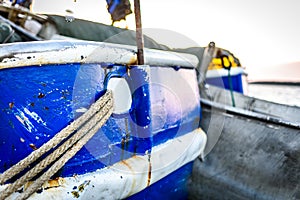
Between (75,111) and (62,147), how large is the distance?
171mm

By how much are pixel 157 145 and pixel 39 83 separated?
2.49 ft

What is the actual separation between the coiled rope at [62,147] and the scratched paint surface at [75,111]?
0.06 meters

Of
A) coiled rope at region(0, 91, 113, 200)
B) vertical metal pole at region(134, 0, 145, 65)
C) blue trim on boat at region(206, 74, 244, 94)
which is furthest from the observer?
blue trim on boat at region(206, 74, 244, 94)

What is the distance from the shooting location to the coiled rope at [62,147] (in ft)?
2.98

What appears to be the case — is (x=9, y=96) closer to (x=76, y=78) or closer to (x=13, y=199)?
(x=76, y=78)

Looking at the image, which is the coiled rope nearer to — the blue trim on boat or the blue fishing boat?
the blue fishing boat

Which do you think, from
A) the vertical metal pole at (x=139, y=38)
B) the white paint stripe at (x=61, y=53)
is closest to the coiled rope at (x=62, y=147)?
the white paint stripe at (x=61, y=53)

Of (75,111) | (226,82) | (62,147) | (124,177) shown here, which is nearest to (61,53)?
(75,111)

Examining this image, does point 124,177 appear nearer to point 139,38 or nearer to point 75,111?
point 75,111

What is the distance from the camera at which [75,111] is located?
1096 millimetres

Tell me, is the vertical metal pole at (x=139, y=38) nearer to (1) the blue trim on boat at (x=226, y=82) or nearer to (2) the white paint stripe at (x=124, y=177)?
(2) the white paint stripe at (x=124, y=177)

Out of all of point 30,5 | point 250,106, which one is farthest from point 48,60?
point 30,5

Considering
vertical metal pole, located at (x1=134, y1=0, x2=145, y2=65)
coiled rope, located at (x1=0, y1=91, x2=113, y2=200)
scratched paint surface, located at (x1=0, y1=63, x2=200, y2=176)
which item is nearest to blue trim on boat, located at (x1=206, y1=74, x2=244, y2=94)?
scratched paint surface, located at (x1=0, y1=63, x2=200, y2=176)

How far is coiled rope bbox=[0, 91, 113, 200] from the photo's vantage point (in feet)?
2.98
